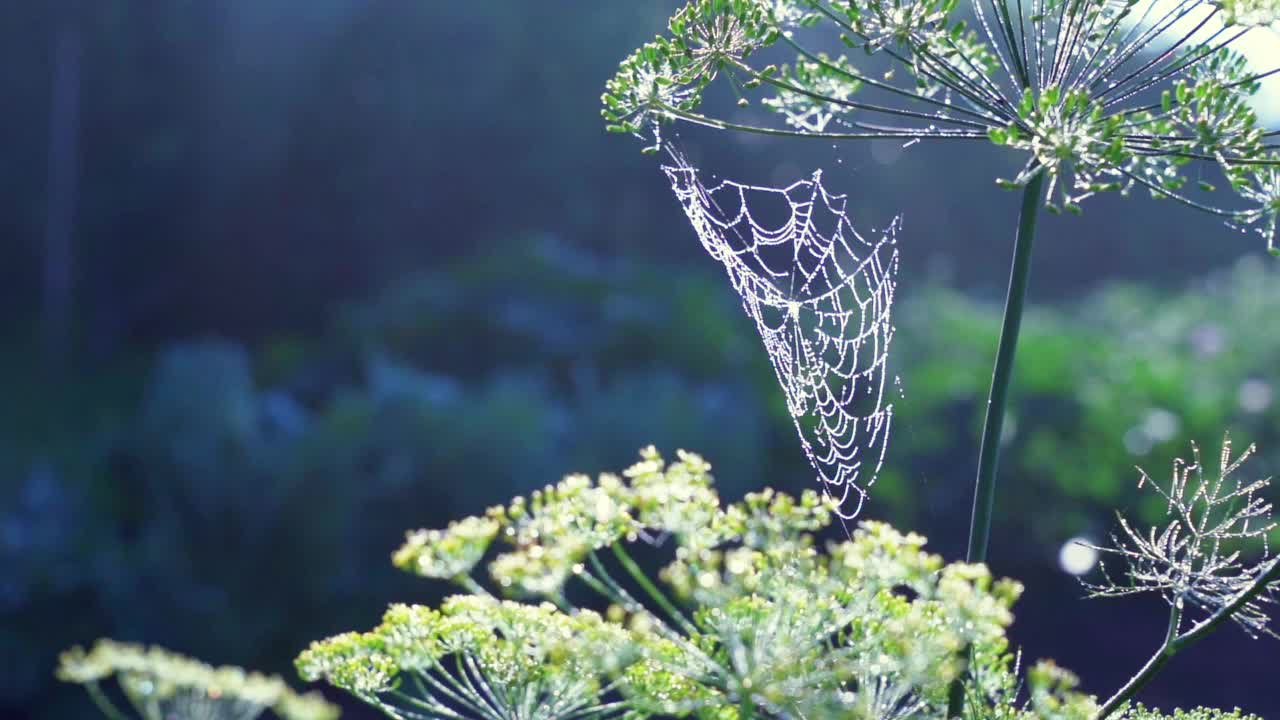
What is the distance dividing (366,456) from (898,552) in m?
8.23

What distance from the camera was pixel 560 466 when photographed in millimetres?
9523

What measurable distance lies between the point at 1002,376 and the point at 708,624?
59 centimetres

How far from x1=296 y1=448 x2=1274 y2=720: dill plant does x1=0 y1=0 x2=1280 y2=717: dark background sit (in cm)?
652

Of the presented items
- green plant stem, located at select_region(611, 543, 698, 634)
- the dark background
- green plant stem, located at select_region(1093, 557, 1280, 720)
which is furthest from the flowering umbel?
the dark background

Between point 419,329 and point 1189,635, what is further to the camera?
point 419,329

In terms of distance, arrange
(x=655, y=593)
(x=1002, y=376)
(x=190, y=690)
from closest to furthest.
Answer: (x=655, y=593) → (x=190, y=690) → (x=1002, y=376)

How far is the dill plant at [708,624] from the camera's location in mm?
1298

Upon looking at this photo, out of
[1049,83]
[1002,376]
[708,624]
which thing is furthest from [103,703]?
[1049,83]

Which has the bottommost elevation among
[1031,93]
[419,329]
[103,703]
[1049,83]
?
[103,703]

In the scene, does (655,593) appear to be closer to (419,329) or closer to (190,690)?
(190,690)

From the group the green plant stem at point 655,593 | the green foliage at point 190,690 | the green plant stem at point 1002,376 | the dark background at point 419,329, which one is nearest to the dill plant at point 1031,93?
the green plant stem at point 1002,376

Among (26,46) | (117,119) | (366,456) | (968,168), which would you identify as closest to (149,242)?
(117,119)

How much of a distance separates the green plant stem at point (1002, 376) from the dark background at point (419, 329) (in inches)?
249

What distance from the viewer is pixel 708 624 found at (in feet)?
4.74
